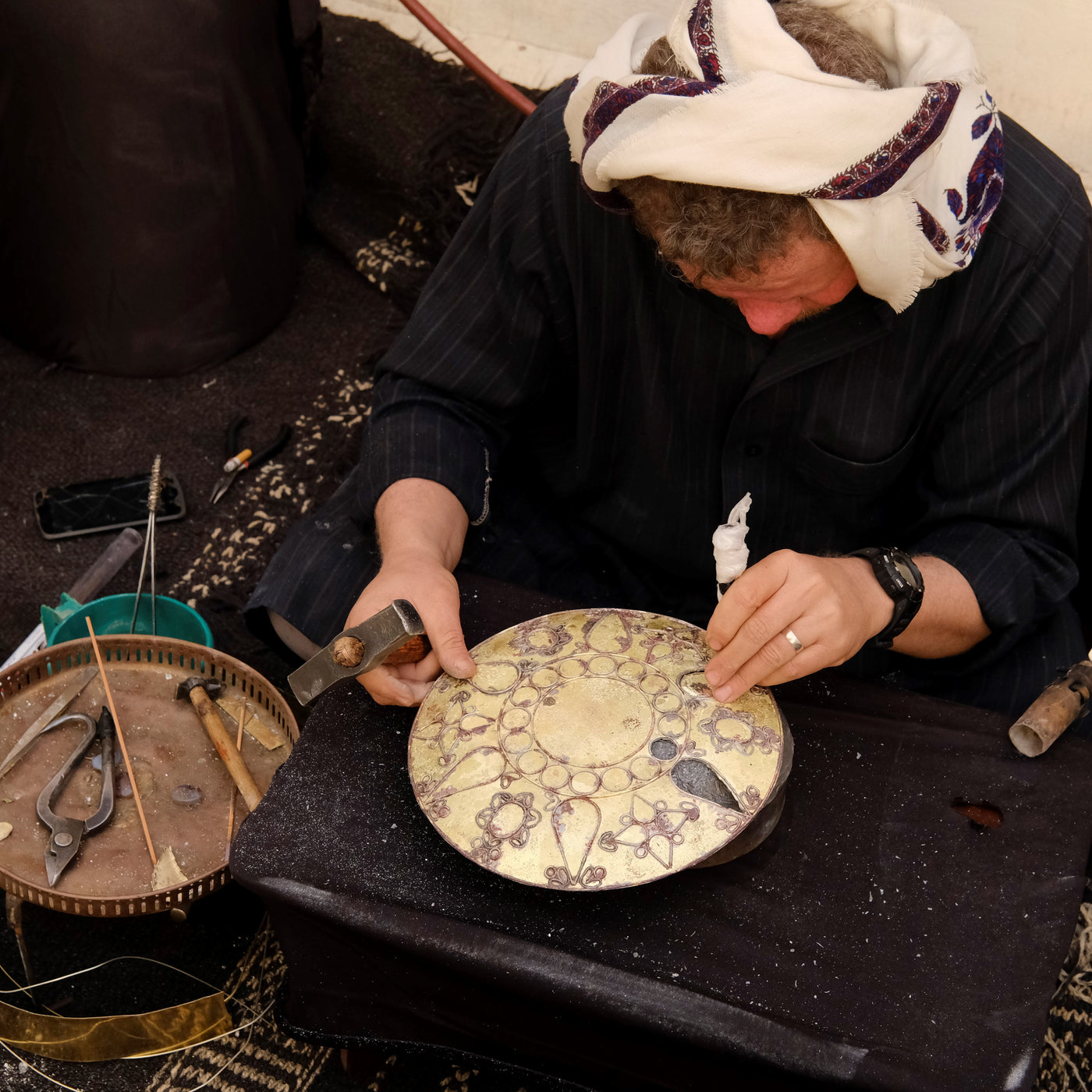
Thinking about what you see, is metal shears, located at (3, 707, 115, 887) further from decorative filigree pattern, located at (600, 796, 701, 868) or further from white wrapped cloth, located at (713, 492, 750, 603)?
white wrapped cloth, located at (713, 492, 750, 603)

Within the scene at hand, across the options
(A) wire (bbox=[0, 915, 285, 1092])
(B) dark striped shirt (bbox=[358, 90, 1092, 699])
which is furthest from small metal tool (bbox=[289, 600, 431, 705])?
(A) wire (bbox=[0, 915, 285, 1092])

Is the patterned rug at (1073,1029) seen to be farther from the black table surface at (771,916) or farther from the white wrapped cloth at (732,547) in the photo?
the white wrapped cloth at (732,547)

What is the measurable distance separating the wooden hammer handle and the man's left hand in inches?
27.5

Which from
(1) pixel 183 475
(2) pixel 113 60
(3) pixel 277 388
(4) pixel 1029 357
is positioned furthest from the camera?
(3) pixel 277 388

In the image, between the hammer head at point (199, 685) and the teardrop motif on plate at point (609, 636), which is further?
the hammer head at point (199, 685)

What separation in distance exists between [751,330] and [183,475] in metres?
1.63

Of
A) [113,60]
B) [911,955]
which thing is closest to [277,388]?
[113,60]

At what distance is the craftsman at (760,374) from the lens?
1144 millimetres

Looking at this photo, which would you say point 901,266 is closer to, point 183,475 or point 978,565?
point 978,565

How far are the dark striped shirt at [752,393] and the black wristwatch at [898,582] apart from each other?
121 mm

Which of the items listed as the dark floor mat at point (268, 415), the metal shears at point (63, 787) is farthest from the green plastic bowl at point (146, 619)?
the metal shears at point (63, 787)

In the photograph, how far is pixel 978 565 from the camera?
4.72 feet

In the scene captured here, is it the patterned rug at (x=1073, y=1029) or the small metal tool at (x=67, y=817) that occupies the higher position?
the patterned rug at (x=1073, y=1029)

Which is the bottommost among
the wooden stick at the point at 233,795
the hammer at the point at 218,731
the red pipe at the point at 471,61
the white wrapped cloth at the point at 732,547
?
the wooden stick at the point at 233,795
